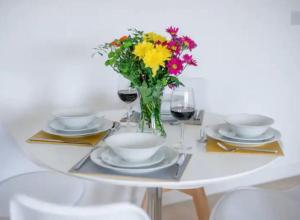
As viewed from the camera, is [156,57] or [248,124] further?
[248,124]

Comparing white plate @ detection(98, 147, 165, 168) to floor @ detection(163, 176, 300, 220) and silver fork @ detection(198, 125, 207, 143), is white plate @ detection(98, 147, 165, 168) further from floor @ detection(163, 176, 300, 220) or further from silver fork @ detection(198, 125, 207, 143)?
floor @ detection(163, 176, 300, 220)

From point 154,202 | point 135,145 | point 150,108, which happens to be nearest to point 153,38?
point 150,108

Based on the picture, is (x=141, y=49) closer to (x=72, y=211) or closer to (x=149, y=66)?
(x=149, y=66)

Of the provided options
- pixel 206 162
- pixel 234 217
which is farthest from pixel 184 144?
pixel 234 217

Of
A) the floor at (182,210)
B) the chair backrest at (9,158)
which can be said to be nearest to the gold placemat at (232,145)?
the floor at (182,210)

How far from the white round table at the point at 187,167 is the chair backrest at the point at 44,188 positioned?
26cm

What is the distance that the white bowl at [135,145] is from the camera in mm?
1074

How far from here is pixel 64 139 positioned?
138cm

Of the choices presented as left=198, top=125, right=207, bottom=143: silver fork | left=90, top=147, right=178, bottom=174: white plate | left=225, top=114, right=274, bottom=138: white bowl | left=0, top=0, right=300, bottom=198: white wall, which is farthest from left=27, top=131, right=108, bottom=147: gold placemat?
left=0, top=0, right=300, bottom=198: white wall

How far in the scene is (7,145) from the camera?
6.87 ft

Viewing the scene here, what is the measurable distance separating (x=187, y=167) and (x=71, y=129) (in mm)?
521

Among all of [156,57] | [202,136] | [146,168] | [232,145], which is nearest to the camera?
[146,168]

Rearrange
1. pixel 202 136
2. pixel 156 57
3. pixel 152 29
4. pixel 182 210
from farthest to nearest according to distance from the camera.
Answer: pixel 182 210, pixel 152 29, pixel 202 136, pixel 156 57

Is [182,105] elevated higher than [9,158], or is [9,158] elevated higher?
[182,105]
